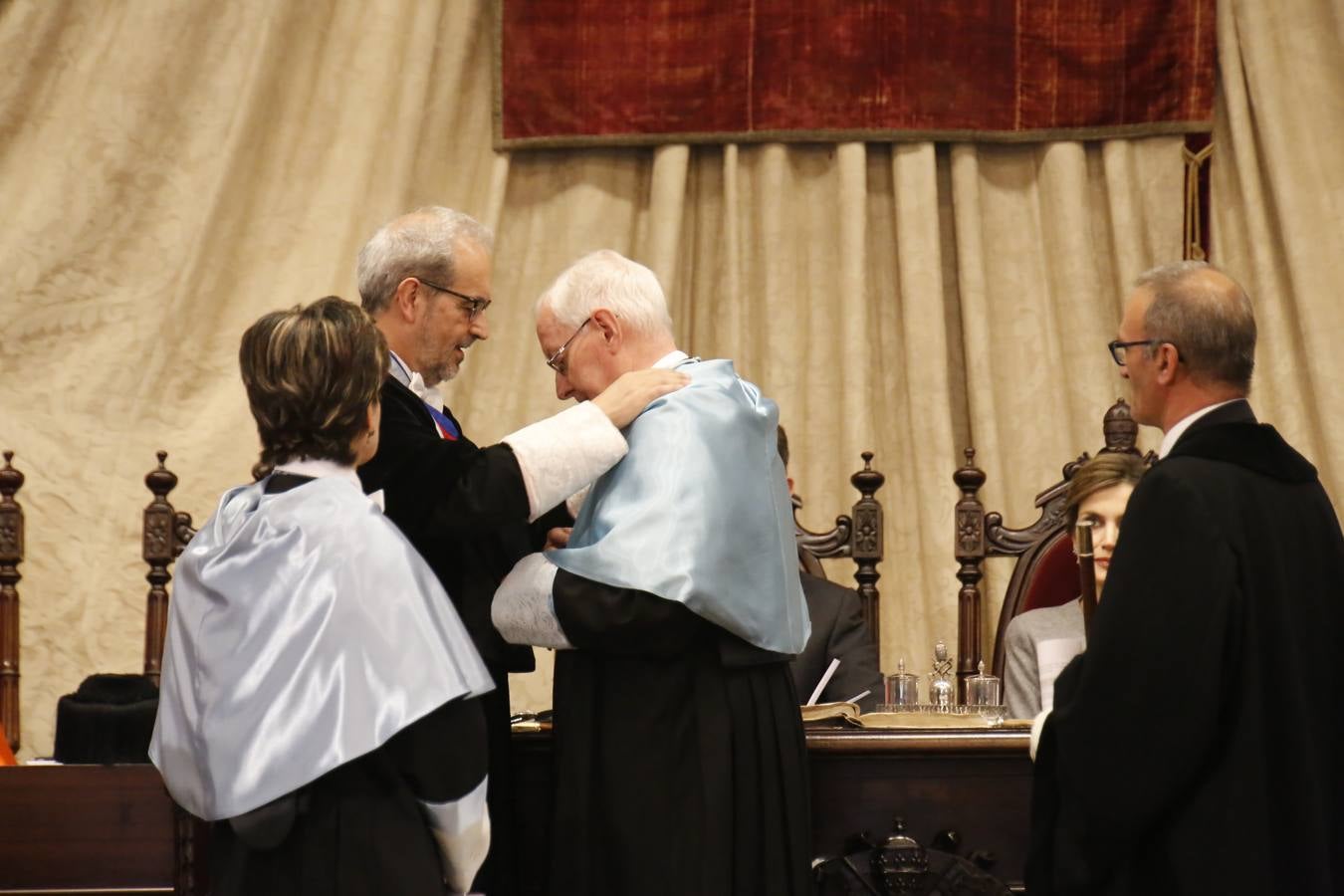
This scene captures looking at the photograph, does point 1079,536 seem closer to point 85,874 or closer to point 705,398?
point 705,398

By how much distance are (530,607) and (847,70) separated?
356 cm

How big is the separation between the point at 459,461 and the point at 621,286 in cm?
47

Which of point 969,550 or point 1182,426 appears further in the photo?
point 969,550

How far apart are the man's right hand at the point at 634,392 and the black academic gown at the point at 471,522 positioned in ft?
0.66

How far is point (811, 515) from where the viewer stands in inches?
234

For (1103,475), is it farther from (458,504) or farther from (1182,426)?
(458,504)

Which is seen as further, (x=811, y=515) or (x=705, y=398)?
(x=811, y=515)

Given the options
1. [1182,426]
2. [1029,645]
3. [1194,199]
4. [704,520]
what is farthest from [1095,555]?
[1194,199]

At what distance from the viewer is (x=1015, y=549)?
4.84 m

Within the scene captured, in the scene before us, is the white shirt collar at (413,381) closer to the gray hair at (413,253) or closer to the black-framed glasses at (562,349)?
the gray hair at (413,253)

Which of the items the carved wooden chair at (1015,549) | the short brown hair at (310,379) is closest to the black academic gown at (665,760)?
the short brown hair at (310,379)

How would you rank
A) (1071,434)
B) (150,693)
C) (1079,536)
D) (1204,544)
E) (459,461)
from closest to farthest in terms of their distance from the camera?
(1204,544), (1079,536), (459,461), (150,693), (1071,434)

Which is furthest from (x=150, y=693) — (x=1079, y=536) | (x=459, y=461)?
(x=1079, y=536)

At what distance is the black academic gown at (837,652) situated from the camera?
14.8 ft
